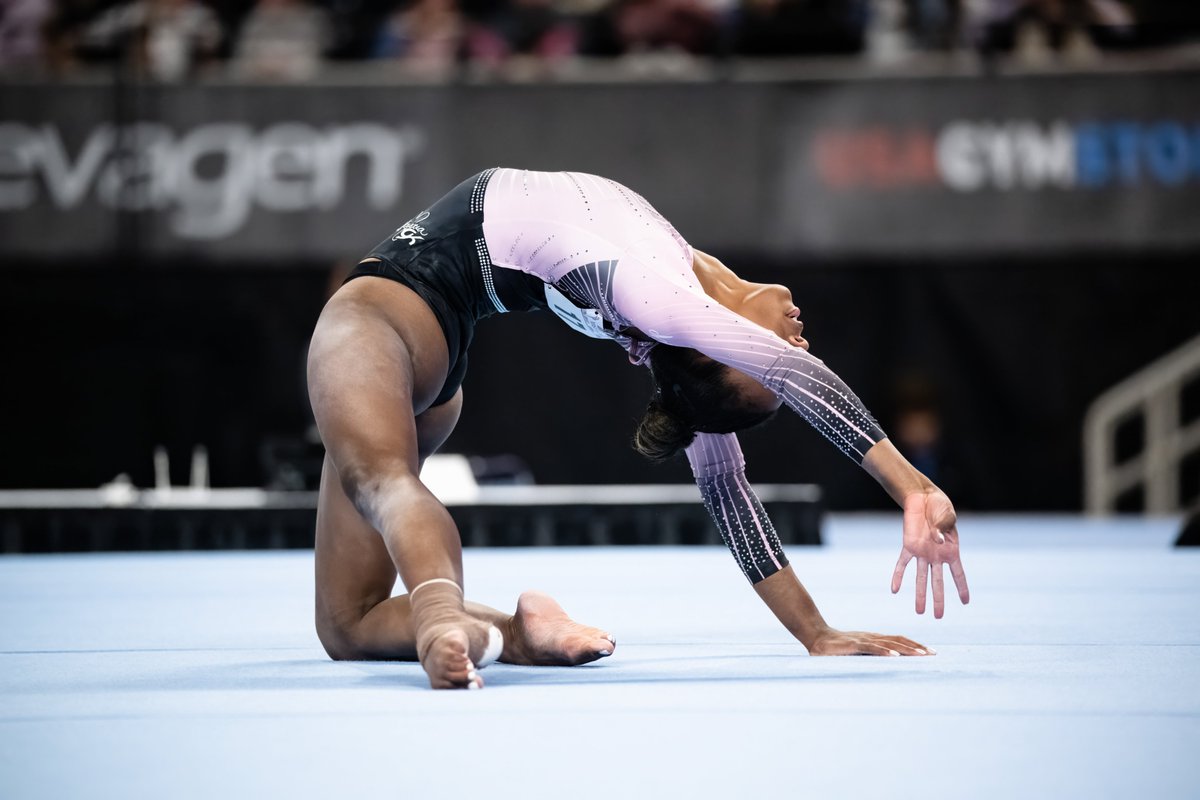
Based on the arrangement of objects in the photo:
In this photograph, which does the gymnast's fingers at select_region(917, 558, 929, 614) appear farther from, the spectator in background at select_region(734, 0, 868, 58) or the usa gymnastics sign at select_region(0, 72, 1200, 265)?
the spectator in background at select_region(734, 0, 868, 58)

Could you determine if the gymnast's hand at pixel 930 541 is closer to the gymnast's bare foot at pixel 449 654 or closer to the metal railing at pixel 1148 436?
the gymnast's bare foot at pixel 449 654

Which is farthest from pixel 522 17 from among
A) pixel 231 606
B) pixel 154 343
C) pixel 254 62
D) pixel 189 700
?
pixel 189 700

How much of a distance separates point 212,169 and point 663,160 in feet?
8.73

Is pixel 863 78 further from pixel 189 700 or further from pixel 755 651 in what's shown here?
pixel 189 700

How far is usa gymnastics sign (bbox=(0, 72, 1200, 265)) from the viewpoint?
8633 millimetres

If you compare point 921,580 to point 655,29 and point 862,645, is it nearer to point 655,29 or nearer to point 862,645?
point 862,645

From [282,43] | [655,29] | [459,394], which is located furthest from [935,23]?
[459,394]

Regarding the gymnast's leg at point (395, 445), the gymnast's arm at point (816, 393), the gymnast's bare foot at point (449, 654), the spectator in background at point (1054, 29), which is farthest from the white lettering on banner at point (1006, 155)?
the gymnast's bare foot at point (449, 654)

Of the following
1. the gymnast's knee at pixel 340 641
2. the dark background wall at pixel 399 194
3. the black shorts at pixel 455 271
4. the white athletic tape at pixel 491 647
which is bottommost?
the gymnast's knee at pixel 340 641

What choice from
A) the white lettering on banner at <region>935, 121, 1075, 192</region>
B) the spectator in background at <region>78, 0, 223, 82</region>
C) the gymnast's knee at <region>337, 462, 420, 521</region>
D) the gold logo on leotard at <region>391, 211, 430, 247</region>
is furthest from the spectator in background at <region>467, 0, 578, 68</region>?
the gymnast's knee at <region>337, 462, 420, 521</region>

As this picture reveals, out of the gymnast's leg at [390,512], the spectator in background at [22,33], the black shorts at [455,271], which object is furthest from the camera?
the spectator in background at [22,33]

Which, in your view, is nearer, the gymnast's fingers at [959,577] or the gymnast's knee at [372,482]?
the gymnast's fingers at [959,577]

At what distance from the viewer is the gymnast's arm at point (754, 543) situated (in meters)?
2.86

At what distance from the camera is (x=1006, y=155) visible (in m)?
8.68
